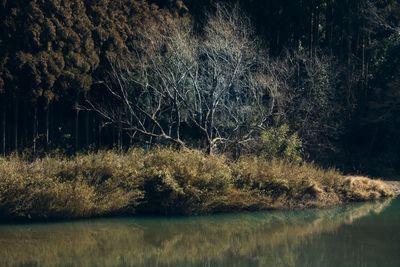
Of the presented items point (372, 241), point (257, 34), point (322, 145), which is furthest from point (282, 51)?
point (372, 241)

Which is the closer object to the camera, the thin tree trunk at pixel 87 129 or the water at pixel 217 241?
the water at pixel 217 241

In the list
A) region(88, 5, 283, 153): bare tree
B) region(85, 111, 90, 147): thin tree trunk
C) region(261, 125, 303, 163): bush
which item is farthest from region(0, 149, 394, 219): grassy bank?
region(85, 111, 90, 147): thin tree trunk

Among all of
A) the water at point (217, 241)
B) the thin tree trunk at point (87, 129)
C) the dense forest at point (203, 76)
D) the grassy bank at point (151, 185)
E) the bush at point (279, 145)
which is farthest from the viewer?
the thin tree trunk at point (87, 129)

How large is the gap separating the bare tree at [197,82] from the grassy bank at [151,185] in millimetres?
3114

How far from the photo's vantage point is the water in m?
15.2

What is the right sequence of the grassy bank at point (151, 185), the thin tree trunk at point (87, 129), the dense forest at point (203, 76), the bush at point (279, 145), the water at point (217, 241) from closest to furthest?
the water at point (217, 241) → the grassy bank at point (151, 185) → the bush at point (279, 145) → the dense forest at point (203, 76) → the thin tree trunk at point (87, 129)

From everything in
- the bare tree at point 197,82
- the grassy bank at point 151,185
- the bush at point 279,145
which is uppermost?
the bare tree at point 197,82

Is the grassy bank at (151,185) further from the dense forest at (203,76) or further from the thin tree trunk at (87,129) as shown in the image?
the thin tree trunk at (87,129)

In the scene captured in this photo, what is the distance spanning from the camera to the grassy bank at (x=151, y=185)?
19.7 metres

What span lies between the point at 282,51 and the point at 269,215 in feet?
Answer: 41.4

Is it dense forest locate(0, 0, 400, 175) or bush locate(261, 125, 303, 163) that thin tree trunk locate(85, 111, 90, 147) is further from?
bush locate(261, 125, 303, 163)

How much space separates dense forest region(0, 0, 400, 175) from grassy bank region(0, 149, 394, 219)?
319cm

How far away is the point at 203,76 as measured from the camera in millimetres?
27484

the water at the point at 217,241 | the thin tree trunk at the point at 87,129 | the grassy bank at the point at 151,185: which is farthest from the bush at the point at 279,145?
the thin tree trunk at the point at 87,129
